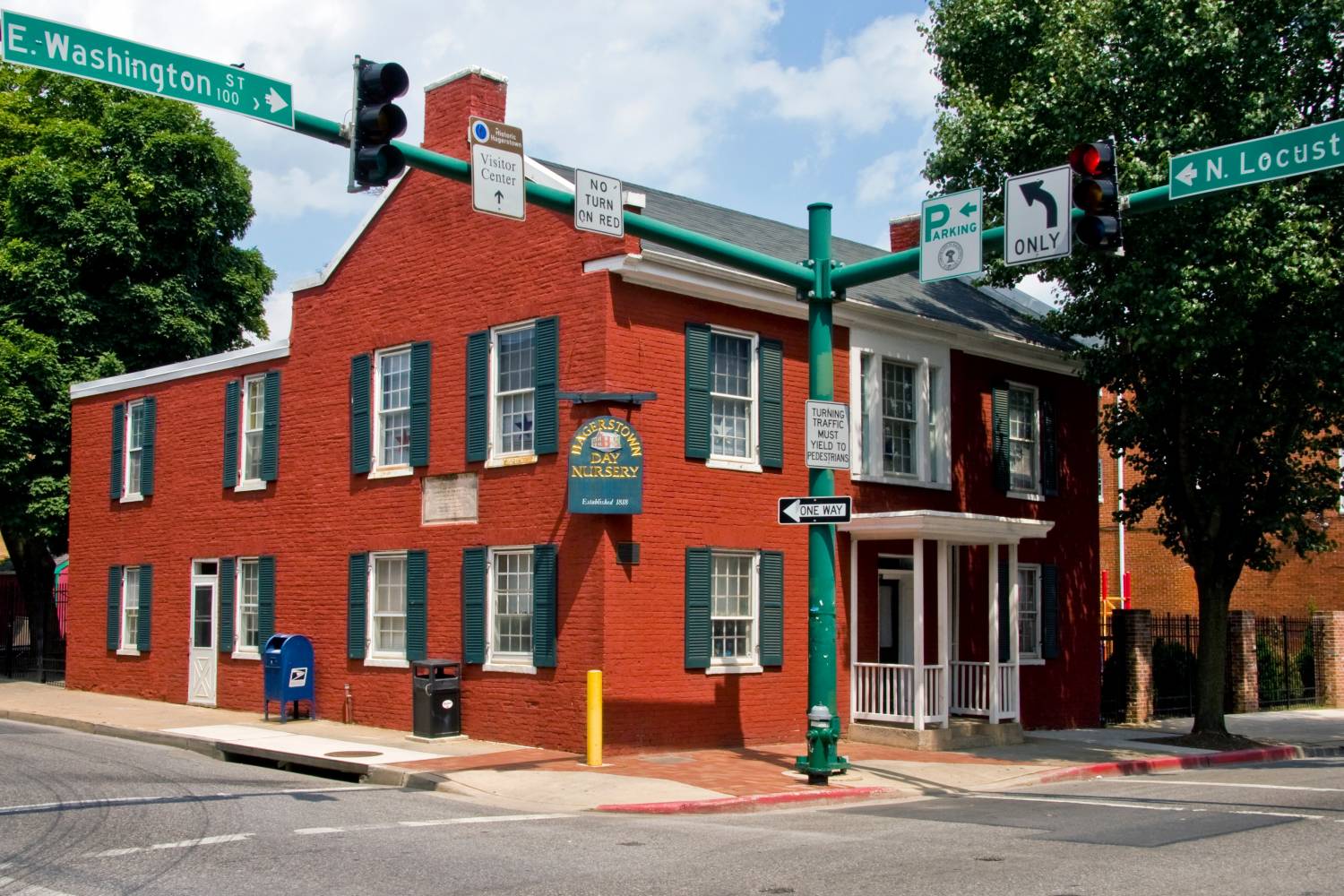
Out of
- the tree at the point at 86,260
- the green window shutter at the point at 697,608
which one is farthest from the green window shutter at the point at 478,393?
the tree at the point at 86,260

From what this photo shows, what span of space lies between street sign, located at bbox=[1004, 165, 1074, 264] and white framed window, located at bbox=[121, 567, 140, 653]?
19087mm

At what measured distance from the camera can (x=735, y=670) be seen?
1880 cm

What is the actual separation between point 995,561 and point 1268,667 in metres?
12.0

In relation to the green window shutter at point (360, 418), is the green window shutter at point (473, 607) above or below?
below

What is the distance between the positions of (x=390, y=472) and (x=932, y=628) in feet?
29.0

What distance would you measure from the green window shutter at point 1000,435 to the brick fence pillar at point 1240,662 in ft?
26.7

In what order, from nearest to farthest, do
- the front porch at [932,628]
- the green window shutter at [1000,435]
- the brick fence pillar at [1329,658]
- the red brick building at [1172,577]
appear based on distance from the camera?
the front porch at [932,628] → the green window shutter at [1000,435] → the brick fence pillar at [1329,658] → the red brick building at [1172,577]

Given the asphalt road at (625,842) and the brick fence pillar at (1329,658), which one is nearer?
the asphalt road at (625,842)

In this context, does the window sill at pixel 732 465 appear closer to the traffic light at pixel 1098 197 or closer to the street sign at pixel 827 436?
the street sign at pixel 827 436

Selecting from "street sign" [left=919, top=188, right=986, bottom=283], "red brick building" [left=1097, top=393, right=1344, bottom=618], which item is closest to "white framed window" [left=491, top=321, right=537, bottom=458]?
"street sign" [left=919, top=188, right=986, bottom=283]

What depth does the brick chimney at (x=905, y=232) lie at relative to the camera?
27.2 metres

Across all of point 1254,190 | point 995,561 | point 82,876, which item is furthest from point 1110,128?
point 82,876

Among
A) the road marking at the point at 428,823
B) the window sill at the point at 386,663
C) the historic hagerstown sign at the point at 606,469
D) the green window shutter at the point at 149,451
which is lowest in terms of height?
the road marking at the point at 428,823

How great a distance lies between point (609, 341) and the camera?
17672 mm
